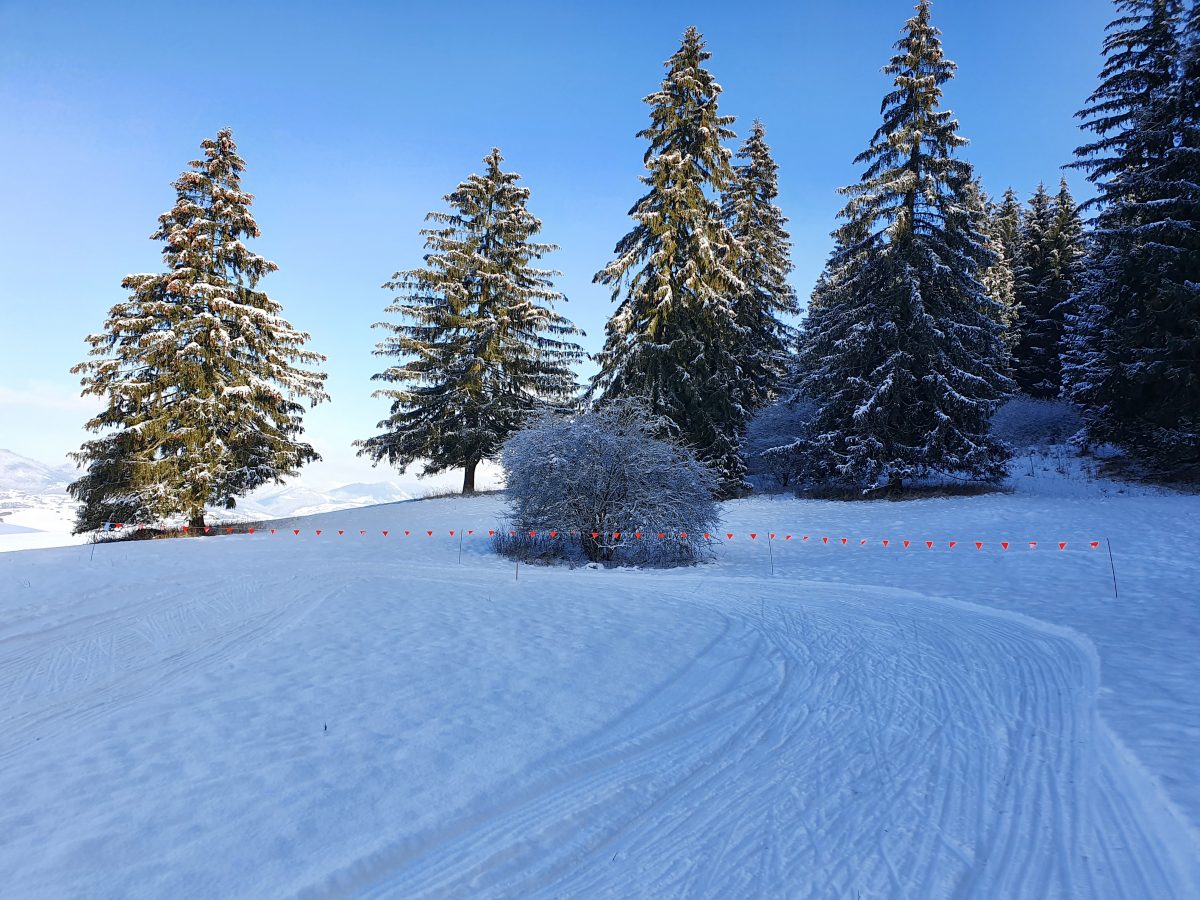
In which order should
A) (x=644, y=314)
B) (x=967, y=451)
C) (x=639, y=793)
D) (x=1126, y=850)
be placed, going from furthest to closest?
(x=644, y=314) → (x=967, y=451) → (x=639, y=793) → (x=1126, y=850)

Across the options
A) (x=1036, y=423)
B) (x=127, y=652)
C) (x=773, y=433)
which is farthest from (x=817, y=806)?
(x=1036, y=423)

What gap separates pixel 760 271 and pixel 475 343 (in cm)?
1362

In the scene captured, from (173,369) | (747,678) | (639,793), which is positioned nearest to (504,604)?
(747,678)

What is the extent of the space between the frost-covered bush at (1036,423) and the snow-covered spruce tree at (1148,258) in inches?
310

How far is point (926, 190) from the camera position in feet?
64.2

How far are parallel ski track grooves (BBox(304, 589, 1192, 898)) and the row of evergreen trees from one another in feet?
52.7

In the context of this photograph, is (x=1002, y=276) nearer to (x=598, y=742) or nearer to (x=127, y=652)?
(x=598, y=742)

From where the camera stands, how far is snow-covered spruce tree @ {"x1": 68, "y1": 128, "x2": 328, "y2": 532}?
771 inches

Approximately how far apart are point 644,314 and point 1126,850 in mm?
21338

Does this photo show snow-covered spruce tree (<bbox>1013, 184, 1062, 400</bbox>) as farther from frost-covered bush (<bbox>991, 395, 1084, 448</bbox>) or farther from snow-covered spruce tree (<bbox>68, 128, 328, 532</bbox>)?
snow-covered spruce tree (<bbox>68, 128, 328, 532</bbox>)

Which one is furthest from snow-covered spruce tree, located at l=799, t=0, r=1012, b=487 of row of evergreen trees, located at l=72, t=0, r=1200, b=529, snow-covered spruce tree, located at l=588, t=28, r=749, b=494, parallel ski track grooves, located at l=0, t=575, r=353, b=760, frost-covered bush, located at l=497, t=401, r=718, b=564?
parallel ski track grooves, located at l=0, t=575, r=353, b=760

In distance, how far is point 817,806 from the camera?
337 centimetres

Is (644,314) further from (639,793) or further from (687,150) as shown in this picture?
(639,793)

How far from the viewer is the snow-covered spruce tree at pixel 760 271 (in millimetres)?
26031
